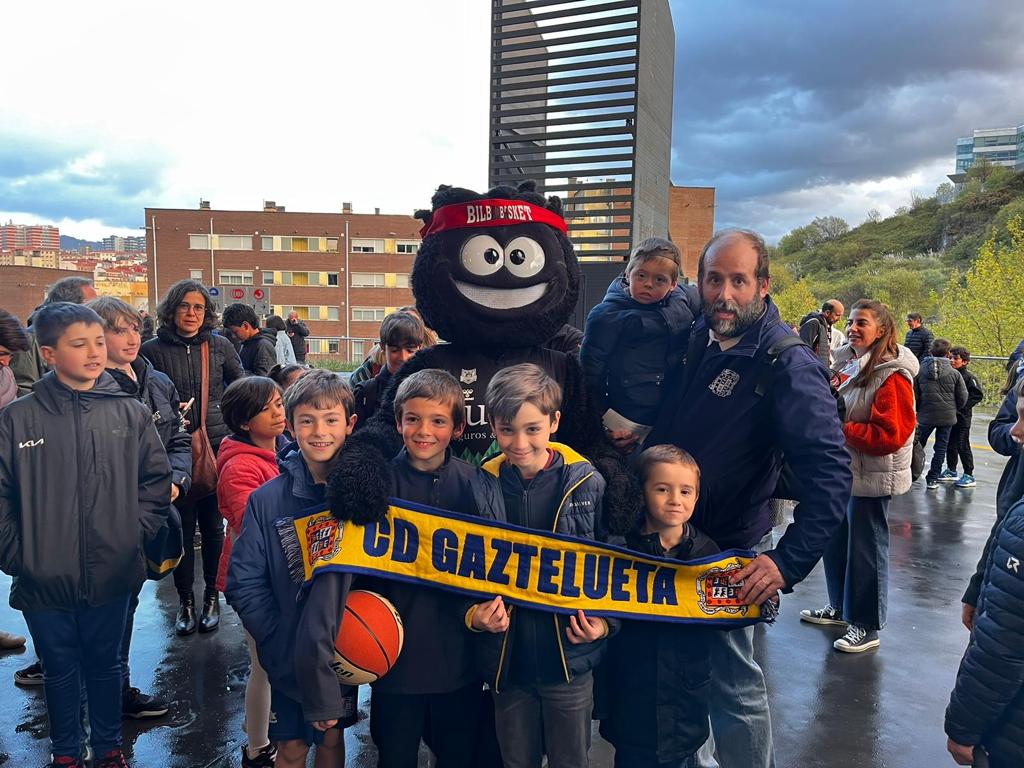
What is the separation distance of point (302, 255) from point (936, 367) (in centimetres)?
4551

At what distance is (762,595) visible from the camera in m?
2.21

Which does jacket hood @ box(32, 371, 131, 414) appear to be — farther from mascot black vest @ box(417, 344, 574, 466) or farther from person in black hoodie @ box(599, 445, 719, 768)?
→ person in black hoodie @ box(599, 445, 719, 768)

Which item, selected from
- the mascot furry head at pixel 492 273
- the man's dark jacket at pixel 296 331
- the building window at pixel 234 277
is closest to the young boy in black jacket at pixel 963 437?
the mascot furry head at pixel 492 273

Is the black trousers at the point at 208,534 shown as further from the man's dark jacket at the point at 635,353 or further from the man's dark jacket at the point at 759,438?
the man's dark jacket at the point at 759,438

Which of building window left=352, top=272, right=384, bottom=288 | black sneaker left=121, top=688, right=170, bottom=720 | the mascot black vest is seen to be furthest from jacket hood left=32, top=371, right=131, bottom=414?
building window left=352, top=272, right=384, bottom=288

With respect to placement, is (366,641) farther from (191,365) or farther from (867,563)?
(867,563)

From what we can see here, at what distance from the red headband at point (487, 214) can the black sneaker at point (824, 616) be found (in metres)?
3.47

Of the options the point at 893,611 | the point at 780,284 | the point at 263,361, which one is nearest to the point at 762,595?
the point at 893,611

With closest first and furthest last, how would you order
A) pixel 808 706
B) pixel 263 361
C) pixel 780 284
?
pixel 808 706 < pixel 263 361 < pixel 780 284

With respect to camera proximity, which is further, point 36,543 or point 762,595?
point 36,543

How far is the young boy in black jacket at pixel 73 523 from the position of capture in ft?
A: 8.50

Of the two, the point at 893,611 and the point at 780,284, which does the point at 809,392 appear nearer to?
the point at 893,611

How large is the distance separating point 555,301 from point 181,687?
286cm

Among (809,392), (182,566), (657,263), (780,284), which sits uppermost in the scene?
(780,284)
